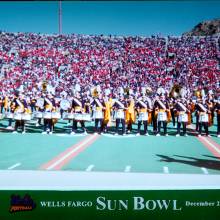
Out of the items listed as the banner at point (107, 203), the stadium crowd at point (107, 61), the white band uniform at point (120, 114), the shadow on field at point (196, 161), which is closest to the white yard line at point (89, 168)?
the shadow on field at point (196, 161)

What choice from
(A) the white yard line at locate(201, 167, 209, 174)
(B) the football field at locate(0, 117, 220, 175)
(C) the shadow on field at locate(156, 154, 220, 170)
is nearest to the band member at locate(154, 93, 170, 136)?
(B) the football field at locate(0, 117, 220, 175)

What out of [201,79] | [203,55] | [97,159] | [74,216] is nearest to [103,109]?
[97,159]

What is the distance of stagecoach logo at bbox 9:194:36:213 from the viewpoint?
9.95 ft

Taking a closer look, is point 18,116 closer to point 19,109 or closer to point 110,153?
point 19,109

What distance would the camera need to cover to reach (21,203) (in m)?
3.04

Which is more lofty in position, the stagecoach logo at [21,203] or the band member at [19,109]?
the band member at [19,109]

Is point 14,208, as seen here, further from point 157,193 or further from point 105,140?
point 105,140

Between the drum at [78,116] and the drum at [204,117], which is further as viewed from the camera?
the drum at [78,116]

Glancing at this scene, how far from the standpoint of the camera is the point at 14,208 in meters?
3.07

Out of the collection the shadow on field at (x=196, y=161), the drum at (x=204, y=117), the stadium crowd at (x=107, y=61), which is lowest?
the shadow on field at (x=196, y=161)

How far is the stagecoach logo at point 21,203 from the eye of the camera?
3.03 m

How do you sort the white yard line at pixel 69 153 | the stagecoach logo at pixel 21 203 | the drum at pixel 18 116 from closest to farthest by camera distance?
the stagecoach logo at pixel 21 203 → the white yard line at pixel 69 153 → the drum at pixel 18 116

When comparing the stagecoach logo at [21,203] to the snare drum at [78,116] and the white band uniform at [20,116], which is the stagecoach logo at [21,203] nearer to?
the snare drum at [78,116]

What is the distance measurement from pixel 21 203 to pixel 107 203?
0.77 m
